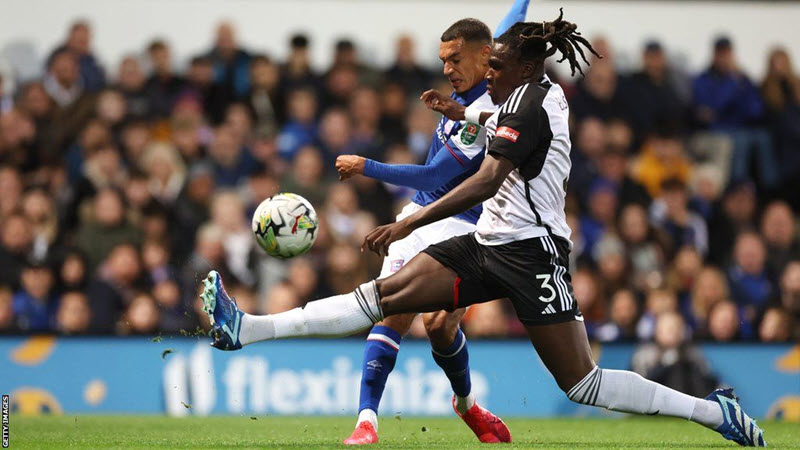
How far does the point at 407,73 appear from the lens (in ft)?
49.6

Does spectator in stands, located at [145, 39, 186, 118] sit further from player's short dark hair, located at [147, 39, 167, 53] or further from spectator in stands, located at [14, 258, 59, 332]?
spectator in stands, located at [14, 258, 59, 332]

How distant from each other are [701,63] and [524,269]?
31.9 feet

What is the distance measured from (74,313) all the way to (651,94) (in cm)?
734

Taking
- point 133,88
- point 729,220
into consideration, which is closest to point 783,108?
point 729,220

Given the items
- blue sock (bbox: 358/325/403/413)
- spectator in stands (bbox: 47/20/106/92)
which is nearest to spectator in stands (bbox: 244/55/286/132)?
spectator in stands (bbox: 47/20/106/92)

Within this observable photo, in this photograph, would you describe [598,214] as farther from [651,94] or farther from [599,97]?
[651,94]

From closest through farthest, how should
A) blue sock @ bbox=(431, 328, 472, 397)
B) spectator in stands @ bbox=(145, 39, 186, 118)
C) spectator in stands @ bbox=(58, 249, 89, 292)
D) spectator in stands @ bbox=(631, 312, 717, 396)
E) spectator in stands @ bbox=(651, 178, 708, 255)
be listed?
1. blue sock @ bbox=(431, 328, 472, 397)
2. spectator in stands @ bbox=(631, 312, 717, 396)
3. spectator in stands @ bbox=(58, 249, 89, 292)
4. spectator in stands @ bbox=(651, 178, 708, 255)
5. spectator in stands @ bbox=(145, 39, 186, 118)

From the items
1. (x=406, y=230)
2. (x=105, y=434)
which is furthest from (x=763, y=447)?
(x=105, y=434)

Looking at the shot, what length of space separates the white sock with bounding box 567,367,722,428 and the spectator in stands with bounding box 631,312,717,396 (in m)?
4.46

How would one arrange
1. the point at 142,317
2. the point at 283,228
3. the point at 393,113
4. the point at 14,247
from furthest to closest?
the point at 393,113 → the point at 14,247 → the point at 142,317 → the point at 283,228

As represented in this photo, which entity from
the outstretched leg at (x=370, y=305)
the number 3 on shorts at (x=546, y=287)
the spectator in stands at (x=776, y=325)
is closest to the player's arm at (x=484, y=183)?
the outstretched leg at (x=370, y=305)

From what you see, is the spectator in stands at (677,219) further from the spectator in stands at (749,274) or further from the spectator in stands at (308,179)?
the spectator in stands at (308,179)

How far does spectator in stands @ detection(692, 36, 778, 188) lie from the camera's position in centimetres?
1545

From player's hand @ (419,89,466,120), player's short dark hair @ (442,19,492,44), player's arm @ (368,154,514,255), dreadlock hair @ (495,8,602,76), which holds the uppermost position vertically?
player's short dark hair @ (442,19,492,44)
